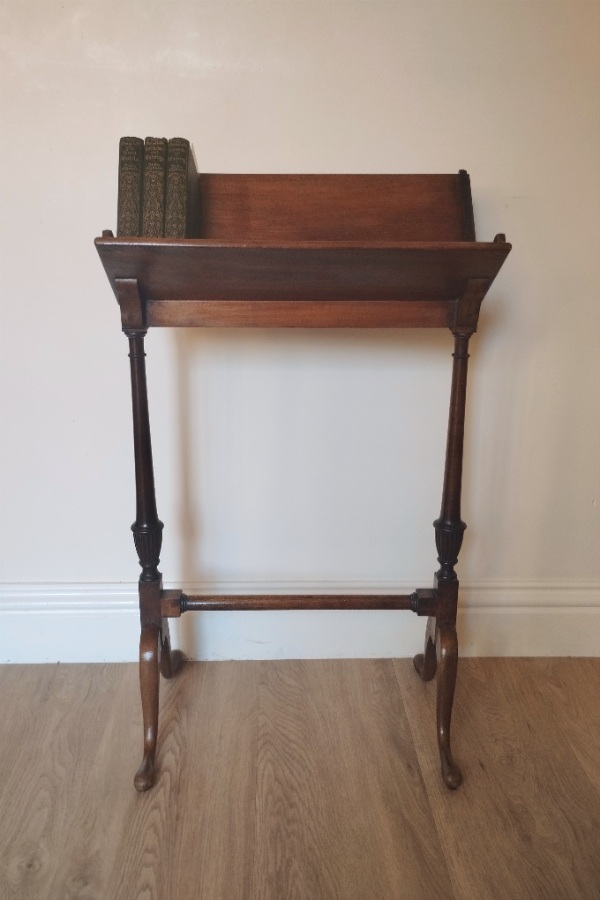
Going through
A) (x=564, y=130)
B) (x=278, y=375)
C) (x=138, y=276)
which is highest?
(x=564, y=130)

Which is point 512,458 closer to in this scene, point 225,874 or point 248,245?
point 248,245

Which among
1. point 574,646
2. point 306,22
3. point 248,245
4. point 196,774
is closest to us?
point 248,245

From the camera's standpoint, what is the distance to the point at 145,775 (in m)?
1.36

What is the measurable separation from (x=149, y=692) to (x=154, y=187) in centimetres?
107

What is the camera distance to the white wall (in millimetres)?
1517

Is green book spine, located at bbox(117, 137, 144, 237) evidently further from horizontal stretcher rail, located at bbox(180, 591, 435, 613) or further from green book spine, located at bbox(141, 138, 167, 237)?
horizontal stretcher rail, located at bbox(180, 591, 435, 613)

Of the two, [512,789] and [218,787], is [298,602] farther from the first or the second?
[512,789]

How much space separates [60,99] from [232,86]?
41 cm

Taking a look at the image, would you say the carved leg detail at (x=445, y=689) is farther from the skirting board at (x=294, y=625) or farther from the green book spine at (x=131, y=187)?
the green book spine at (x=131, y=187)

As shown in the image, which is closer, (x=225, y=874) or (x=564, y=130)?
(x=225, y=874)

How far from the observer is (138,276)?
1211 mm

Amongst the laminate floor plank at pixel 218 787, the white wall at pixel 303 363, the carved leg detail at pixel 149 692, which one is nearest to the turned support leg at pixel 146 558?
the carved leg detail at pixel 149 692

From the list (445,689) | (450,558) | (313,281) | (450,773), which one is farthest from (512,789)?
(313,281)

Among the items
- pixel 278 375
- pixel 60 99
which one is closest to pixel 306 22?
pixel 60 99
